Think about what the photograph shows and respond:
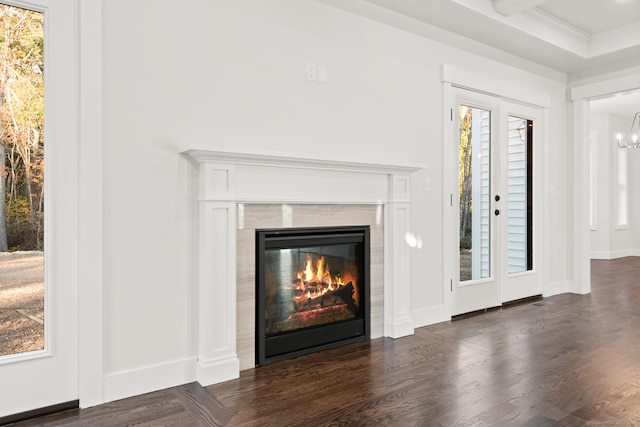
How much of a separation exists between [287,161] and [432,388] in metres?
1.54

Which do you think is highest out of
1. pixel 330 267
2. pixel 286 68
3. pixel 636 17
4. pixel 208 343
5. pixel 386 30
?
pixel 636 17

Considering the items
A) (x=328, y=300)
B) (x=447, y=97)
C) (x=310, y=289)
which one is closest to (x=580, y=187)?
(x=447, y=97)

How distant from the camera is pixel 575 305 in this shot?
14.4 ft

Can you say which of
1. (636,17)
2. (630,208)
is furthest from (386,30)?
(630,208)

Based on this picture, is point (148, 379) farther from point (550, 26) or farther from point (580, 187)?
point (580, 187)

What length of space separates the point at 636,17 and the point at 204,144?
4052mm

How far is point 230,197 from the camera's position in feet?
8.25

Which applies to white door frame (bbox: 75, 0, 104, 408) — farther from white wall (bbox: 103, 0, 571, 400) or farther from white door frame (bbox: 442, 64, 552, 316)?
white door frame (bbox: 442, 64, 552, 316)

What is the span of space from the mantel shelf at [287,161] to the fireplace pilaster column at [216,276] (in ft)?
0.17

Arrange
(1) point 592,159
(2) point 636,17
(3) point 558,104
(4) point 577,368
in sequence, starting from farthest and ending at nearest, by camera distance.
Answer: (1) point 592,159, (3) point 558,104, (2) point 636,17, (4) point 577,368

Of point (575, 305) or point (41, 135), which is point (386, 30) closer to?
point (41, 135)

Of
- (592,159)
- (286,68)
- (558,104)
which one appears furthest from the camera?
(592,159)

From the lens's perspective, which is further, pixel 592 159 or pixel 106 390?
pixel 592 159

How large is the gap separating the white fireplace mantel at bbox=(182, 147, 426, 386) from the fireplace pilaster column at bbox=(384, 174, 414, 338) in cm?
21
